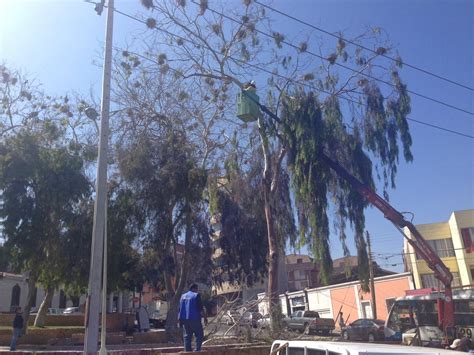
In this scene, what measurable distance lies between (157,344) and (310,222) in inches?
342

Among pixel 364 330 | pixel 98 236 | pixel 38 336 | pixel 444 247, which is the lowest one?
pixel 364 330

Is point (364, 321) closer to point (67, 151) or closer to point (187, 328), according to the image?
point (67, 151)

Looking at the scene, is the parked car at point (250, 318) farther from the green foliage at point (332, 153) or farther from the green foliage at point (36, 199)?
the green foliage at point (36, 199)

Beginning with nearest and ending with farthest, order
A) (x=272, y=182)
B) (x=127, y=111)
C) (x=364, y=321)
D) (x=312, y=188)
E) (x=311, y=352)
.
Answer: (x=311, y=352)
(x=312, y=188)
(x=272, y=182)
(x=127, y=111)
(x=364, y=321)

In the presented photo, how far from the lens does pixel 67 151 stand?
26156 millimetres

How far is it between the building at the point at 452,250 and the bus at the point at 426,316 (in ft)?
62.1

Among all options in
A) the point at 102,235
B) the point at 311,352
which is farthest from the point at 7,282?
the point at 311,352

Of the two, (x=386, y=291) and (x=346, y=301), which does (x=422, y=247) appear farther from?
(x=346, y=301)

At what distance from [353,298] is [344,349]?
1575 inches

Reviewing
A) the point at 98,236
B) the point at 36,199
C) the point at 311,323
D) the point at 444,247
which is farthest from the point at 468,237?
the point at 98,236

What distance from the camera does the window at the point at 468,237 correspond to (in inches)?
1602

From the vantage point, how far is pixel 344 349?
13.6ft

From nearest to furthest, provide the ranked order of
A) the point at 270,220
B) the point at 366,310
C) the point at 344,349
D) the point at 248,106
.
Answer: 1. the point at 344,349
2. the point at 248,106
3. the point at 270,220
4. the point at 366,310

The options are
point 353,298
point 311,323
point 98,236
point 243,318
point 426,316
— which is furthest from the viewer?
point 353,298
